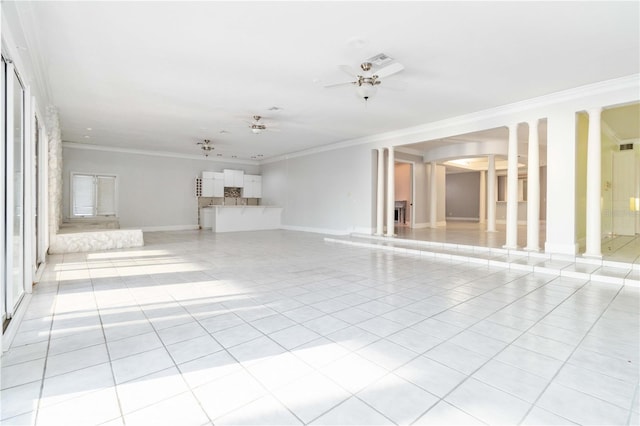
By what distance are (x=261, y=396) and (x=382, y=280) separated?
2.81 meters

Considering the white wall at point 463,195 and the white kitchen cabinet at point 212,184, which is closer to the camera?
the white kitchen cabinet at point 212,184

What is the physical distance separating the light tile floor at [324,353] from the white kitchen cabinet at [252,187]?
8962mm

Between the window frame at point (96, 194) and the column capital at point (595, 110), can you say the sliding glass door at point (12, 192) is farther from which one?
the window frame at point (96, 194)

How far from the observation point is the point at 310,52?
4.03 meters

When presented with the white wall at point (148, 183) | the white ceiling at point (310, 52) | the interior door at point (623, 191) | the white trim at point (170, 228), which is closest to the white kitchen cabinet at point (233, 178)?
the white wall at point (148, 183)

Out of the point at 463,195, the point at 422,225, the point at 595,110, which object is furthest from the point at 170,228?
the point at 463,195

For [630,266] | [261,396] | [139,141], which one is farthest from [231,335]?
[139,141]

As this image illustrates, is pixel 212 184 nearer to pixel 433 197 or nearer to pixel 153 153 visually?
pixel 153 153

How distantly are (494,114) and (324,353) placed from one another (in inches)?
243

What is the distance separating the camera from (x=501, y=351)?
2221 mm

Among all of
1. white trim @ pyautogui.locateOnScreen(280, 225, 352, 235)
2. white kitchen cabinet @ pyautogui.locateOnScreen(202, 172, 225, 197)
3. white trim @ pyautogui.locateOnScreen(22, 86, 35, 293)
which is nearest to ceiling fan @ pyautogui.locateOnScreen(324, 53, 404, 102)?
white trim @ pyautogui.locateOnScreen(22, 86, 35, 293)

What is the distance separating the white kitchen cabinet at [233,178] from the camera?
12.5 metres

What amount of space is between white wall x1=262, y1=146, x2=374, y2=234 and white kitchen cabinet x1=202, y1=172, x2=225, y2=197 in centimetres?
190

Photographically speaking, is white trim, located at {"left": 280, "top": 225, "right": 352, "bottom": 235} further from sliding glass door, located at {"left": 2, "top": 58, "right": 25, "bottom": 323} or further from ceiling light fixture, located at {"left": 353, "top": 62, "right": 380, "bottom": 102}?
sliding glass door, located at {"left": 2, "top": 58, "right": 25, "bottom": 323}
